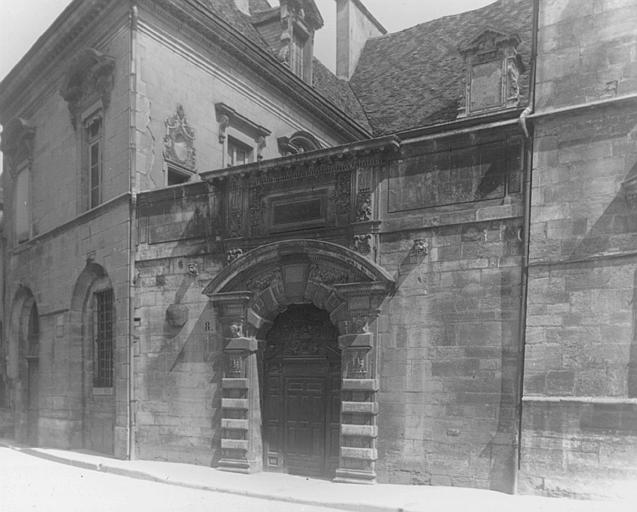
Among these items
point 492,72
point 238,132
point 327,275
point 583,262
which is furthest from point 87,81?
point 583,262

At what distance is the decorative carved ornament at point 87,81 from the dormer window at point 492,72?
727cm

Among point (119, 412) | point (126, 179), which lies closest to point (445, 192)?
point (126, 179)

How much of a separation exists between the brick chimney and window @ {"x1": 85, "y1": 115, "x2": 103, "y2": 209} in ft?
30.0

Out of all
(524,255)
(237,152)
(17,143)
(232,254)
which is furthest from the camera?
(17,143)

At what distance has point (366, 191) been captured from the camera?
8.94 m

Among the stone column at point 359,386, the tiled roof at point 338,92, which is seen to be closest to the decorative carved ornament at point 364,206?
the stone column at point 359,386

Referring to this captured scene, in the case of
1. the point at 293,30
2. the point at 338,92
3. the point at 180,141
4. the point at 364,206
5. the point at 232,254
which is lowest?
the point at 232,254

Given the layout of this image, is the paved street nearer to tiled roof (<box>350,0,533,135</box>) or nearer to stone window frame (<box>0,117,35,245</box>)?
stone window frame (<box>0,117,35,245</box>)

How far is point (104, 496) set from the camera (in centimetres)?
829

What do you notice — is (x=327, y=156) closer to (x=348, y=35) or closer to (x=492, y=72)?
(x=492, y=72)

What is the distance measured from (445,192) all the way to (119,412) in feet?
23.9

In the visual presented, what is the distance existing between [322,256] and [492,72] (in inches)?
227

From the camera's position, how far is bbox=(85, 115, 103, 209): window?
502 inches

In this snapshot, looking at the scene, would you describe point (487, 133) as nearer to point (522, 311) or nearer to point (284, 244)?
point (522, 311)
